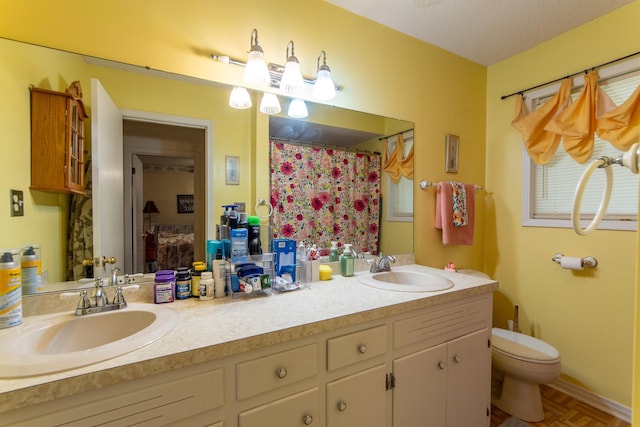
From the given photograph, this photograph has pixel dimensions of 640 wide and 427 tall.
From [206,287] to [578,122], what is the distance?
2.31 meters

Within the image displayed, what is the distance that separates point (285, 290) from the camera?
4.15 ft

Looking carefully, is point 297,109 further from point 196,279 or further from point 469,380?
point 469,380

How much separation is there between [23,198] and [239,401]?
101cm

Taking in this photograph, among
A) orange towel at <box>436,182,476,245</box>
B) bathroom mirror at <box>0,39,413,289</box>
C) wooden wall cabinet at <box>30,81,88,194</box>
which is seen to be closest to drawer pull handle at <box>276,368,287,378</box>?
bathroom mirror at <box>0,39,413,289</box>

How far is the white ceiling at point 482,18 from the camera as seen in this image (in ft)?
5.35

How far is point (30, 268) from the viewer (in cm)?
99

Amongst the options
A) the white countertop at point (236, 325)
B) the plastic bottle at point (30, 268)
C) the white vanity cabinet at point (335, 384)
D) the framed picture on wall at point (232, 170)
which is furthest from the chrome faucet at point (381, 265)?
the plastic bottle at point (30, 268)

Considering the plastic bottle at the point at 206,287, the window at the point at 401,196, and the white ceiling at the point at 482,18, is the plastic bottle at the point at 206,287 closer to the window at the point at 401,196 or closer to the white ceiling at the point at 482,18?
the window at the point at 401,196

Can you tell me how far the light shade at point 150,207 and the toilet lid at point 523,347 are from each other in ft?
6.69

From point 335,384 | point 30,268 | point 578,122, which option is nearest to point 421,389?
point 335,384

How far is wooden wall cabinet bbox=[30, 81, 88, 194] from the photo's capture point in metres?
1.01

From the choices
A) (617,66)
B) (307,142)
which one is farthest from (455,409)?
(617,66)

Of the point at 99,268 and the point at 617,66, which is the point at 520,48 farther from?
the point at 99,268

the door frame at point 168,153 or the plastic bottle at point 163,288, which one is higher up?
the door frame at point 168,153
